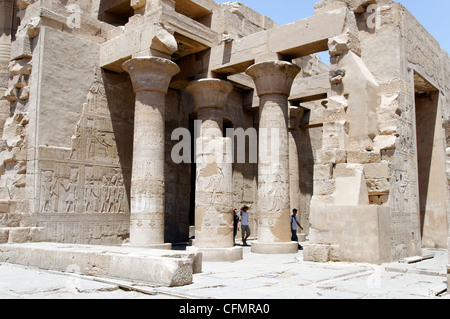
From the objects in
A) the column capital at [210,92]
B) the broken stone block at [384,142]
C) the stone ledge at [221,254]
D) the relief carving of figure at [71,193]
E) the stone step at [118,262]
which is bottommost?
the stone ledge at [221,254]

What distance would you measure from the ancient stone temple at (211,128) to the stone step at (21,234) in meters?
0.03

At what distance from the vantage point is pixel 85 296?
16.3ft

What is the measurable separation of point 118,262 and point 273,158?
17.8 ft

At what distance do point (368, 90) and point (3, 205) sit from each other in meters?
8.27

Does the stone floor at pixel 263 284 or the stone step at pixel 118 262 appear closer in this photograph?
the stone floor at pixel 263 284

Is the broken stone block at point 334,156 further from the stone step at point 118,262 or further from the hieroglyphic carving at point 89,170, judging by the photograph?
the hieroglyphic carving at point 89,170

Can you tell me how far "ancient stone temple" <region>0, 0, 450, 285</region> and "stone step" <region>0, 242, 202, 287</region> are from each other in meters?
0.26

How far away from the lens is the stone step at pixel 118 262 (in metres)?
5.68

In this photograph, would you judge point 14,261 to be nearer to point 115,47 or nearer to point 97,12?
point 115,47

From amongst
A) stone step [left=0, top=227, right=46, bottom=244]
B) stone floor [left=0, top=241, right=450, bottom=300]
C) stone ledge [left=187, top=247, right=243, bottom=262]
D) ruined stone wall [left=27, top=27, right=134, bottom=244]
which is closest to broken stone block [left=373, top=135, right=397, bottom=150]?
stone floor [left=0, top=241, right=450, bottom=300]

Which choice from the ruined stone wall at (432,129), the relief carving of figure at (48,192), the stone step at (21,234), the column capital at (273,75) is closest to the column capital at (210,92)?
the column capital at (273,75)

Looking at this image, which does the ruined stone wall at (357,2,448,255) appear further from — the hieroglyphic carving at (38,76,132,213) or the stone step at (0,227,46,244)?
the stone step at (0,227,46,244)

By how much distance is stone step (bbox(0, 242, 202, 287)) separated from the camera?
5684mm

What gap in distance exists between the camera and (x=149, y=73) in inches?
415
